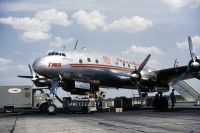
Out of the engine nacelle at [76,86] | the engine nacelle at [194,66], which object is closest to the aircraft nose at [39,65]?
the engine nacelle at [76,86]

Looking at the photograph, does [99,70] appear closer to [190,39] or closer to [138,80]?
[138,80]

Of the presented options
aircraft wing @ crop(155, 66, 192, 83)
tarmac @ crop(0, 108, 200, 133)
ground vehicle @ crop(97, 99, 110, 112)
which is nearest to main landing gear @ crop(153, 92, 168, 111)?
aircraft wing @ crop(155, 66, 192, 83)

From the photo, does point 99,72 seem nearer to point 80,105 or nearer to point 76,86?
point 76,86

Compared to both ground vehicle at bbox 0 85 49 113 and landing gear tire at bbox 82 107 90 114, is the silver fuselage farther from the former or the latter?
ground vehicle at bbox 0 85 49 113

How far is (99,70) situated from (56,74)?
14.0 ft

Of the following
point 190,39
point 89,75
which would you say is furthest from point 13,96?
point 190,39

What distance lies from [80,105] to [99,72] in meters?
3.64

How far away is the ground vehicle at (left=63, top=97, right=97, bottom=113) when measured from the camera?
97.3 ft

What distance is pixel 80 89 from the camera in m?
29.4

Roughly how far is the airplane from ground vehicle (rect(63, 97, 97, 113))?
91 cm

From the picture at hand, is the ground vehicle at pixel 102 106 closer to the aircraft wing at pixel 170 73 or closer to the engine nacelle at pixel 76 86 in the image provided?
the engine nacelle at pixel 76 86

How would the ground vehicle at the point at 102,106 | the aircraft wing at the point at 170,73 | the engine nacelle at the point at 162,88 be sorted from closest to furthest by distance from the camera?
1. the aircraft wing at the point at 170,73
2. the engine nacelle at the point at 162,88
3. the ground vehicle at the point at 102,106

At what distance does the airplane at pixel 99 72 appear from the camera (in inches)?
1044

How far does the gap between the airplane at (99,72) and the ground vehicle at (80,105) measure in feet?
2.98
